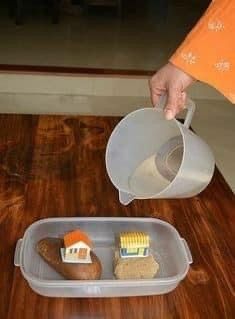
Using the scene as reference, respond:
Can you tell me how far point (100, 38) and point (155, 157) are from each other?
92.5 inches

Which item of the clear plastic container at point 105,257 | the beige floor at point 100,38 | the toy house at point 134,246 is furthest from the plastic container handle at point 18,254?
the beige floor at point 100,38

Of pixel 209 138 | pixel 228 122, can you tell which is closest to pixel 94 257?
pixel 209 138

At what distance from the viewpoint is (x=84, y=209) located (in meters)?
0.78

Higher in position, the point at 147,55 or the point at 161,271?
the point at 161,271

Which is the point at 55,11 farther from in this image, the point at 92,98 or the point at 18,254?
the point at 18,254

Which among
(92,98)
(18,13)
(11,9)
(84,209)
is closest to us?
(84,209)

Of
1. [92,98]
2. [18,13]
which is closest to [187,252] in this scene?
[92,98]

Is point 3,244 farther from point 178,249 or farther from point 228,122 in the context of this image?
point 228,122

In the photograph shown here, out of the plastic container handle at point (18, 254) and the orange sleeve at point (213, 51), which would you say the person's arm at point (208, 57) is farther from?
the plastic container handle at point (18, 254)

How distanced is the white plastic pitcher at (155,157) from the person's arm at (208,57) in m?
0.04

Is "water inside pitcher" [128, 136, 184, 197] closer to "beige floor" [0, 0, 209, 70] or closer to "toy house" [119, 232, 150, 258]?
"toy house" [119, 232, 150, 258]

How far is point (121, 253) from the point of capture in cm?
62

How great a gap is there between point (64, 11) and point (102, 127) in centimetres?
273

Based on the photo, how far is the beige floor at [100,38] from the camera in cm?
264
